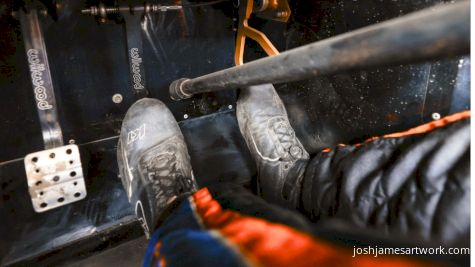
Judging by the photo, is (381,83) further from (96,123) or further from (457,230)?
(96,123)

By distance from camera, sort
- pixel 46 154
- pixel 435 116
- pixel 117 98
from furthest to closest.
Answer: pixel 117 98, pixel 46 154, pixel 435 116

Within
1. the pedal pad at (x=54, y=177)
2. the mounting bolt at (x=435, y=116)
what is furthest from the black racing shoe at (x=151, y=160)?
the mounting bolt at (x=435, y=116)

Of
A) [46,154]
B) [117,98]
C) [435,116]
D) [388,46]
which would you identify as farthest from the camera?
[117,98]

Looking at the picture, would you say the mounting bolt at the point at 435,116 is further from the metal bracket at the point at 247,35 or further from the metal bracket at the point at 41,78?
the metal bracket at the point at 41,78

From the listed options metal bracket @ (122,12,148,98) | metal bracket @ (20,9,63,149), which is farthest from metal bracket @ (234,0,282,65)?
metal bracket @ (20,9,63,149)

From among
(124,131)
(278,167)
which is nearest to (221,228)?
(278,167)

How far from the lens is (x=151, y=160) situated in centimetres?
87

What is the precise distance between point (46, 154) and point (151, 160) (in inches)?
12.1

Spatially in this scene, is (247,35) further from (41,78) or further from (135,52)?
(41,78)

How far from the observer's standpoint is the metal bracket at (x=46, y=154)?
2.57 ft

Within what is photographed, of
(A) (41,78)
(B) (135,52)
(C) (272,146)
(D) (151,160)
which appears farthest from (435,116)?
(A) (41,78)

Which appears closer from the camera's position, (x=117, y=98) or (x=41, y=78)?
(x=41, y=78)

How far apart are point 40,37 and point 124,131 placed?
34 centimetres

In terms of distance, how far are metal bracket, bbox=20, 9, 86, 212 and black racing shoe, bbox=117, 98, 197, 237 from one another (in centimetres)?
14
